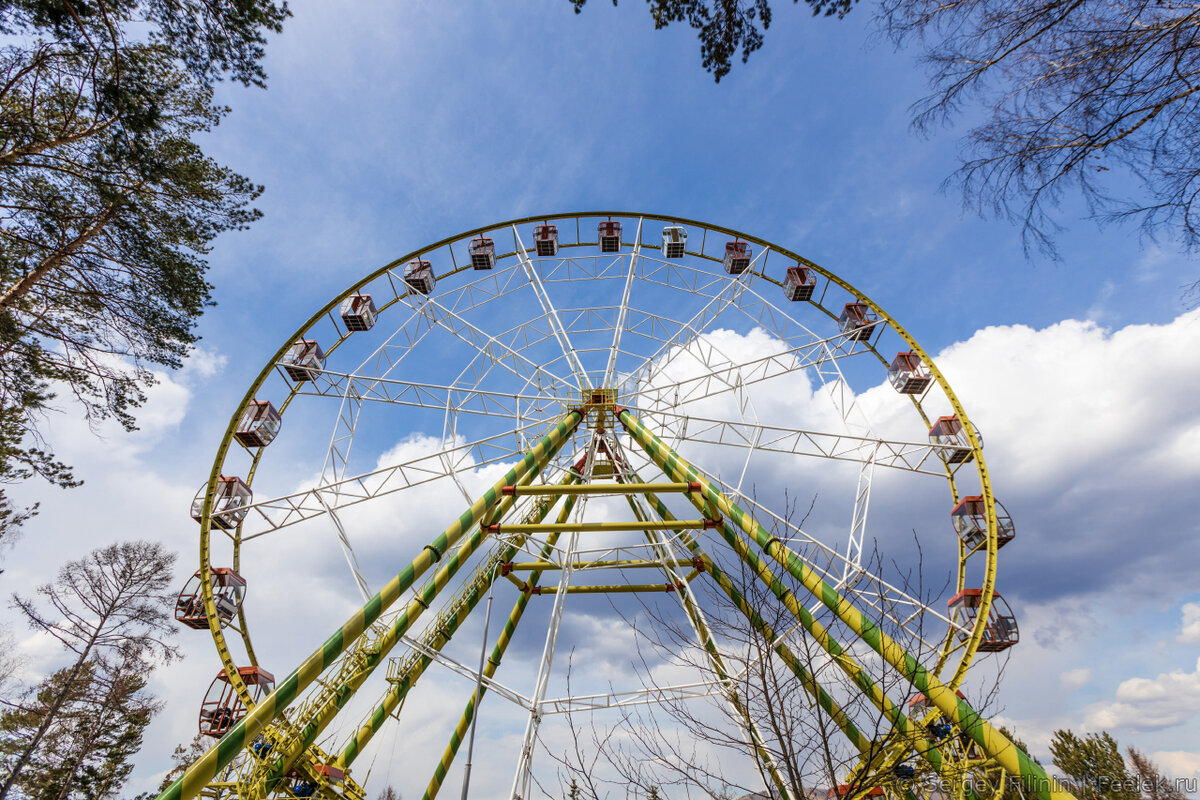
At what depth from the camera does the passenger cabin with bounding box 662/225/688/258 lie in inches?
686

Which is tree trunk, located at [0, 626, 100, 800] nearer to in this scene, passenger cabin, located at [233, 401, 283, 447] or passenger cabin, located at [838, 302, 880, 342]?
passenger cabin, located at [233, 401, 283, 447]

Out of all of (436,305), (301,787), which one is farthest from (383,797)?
(436,305)

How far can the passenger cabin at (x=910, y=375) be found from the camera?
15094 mm

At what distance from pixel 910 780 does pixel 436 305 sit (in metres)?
14.2

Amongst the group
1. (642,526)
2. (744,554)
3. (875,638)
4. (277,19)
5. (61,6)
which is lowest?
(875,638)

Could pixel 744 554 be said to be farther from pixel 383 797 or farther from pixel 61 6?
pixel 383 797

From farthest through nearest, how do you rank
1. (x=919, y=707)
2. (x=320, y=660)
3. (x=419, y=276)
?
(x=419, y=276) < (x=919, y=707) < (x=320, y=660)

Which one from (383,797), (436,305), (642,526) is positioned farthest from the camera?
(383,797)

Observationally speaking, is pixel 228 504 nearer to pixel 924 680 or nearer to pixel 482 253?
pixel 482 253

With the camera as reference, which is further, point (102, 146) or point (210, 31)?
point (102, 146)

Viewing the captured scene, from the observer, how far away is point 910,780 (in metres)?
6.71

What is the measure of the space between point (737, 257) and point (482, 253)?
773 centimetres

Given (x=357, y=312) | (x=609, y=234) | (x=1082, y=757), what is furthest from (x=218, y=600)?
(x=1082, y=757)

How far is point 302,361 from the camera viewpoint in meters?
14.7
